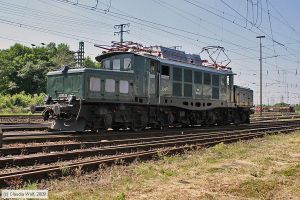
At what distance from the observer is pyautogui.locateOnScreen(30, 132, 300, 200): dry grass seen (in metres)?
6.75

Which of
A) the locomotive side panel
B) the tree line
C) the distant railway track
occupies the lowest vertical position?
the distant railway track

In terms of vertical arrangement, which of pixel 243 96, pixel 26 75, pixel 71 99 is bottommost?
pixel 71 99

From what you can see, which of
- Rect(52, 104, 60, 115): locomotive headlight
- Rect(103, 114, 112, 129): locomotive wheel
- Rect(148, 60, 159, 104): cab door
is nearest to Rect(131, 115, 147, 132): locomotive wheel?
Rect(148, 60, 159, 104): cab door

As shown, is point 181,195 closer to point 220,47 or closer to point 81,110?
point 81,110

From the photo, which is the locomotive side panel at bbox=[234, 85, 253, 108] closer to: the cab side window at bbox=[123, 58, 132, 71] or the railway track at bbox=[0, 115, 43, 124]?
the cab side window at bbox=[123, 58, 132, 71]

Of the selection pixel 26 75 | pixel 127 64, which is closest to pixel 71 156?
pixel 127 64

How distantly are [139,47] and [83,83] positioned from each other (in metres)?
4.40

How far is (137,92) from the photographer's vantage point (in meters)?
18.2

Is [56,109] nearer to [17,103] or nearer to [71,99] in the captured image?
[71,99]

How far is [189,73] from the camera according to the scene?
70.3 ft

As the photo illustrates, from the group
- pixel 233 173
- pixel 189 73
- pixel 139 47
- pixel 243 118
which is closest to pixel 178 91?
pixel 189 73

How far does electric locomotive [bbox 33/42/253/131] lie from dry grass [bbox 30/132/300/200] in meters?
6.24

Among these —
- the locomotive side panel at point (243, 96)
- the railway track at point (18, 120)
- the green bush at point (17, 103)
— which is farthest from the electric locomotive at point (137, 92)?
the green bush at point (17, 103)

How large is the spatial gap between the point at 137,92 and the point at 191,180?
1061 cm
